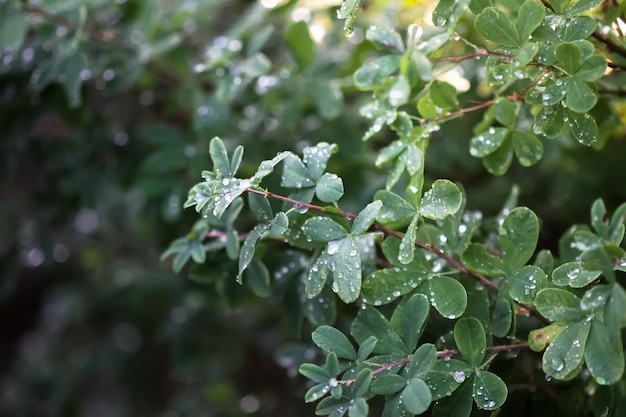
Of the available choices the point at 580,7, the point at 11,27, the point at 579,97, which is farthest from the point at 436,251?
the point at 11,27

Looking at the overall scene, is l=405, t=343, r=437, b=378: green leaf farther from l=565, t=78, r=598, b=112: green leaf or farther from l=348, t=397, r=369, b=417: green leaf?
l=565, t=78, r=598, b=112: green leaf

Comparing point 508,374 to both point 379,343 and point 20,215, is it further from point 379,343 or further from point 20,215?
point 20,215

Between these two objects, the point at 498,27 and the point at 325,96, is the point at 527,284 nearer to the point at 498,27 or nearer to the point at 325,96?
the point at 498,27

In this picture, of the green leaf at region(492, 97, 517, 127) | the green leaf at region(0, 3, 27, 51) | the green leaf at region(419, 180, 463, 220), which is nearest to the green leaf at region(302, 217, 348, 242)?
the green leaf at region(419, 180, 463, 220)

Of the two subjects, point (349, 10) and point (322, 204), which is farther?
point (322, 204)

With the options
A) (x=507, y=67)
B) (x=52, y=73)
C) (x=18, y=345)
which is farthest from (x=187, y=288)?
(x=18, y=345)

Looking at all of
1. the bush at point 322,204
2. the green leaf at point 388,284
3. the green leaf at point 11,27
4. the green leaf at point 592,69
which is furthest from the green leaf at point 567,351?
the green leaf at point 11,27

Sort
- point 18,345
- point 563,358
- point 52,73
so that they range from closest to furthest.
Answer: point 563,358, point 52,73, point 18,345

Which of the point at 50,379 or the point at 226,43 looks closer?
the point at 226,43
